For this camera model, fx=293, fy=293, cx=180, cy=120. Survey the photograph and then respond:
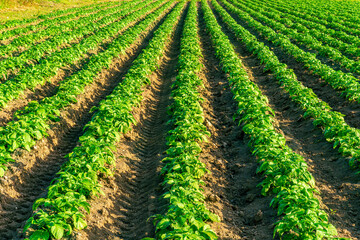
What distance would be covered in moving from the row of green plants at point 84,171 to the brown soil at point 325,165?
14.6ft

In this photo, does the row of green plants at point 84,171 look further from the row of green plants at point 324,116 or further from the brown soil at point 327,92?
the brown soil at point 327,92

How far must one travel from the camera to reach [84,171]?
5.66 metres

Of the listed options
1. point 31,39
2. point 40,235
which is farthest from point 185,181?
point 31,39

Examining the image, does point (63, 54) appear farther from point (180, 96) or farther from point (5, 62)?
point (180, 96)

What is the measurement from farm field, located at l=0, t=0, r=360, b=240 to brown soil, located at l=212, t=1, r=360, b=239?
0.11ft

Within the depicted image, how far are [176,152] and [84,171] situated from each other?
1986mm

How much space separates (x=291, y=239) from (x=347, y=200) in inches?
90.3

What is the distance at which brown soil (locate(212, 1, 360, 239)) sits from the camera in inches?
219

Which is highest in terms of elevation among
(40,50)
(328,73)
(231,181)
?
(328,73)

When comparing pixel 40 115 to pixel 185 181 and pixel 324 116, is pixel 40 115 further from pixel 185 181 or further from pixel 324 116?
pixel 324 116

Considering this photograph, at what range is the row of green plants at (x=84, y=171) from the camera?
4.32 meters

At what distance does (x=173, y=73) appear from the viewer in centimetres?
1362

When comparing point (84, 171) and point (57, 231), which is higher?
point (57, 231)

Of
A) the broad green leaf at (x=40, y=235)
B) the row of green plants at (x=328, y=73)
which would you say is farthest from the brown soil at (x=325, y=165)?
the broad green leaf at (x=40, y=235)
